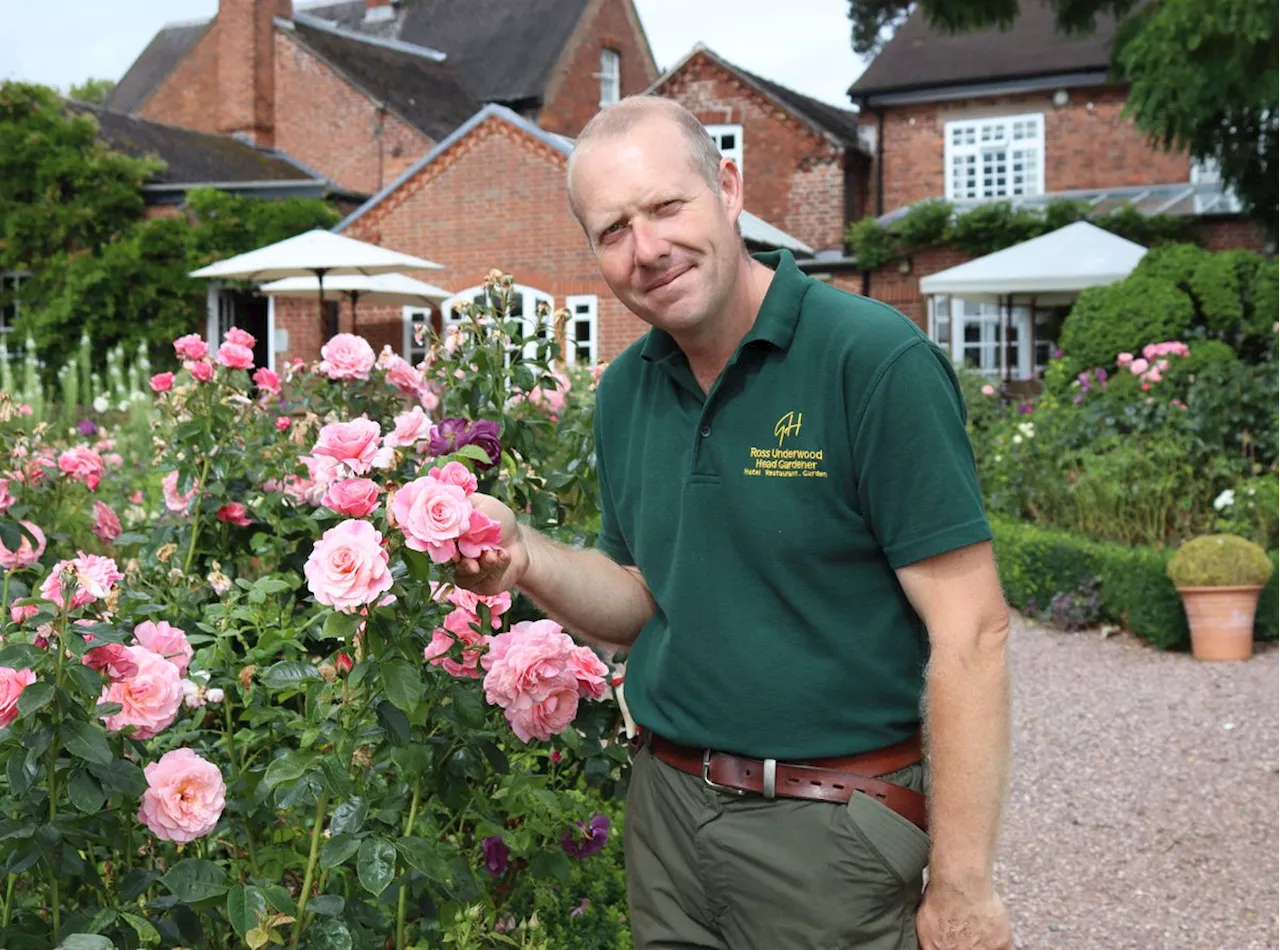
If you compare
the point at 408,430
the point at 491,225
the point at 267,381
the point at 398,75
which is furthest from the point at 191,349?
the point at 398,75

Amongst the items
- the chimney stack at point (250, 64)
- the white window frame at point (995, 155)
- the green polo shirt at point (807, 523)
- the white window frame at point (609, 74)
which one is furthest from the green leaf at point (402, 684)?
the white window frame at point (609, 74)

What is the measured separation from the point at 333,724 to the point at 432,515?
0.56 meters

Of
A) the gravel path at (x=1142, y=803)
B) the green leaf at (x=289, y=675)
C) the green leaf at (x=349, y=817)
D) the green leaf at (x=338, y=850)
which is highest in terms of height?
the green leaf at (x=289, y=675)

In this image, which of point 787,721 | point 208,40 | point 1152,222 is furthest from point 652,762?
point 208,40

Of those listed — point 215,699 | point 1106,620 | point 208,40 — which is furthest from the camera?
point 208,40

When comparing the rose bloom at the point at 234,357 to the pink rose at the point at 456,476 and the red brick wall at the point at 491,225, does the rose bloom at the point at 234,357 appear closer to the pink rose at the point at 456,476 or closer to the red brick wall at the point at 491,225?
the pink rose at the point at 456,476

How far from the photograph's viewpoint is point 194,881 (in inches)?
83.0

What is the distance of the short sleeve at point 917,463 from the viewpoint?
5.78 feet

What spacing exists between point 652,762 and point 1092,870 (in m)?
3.28

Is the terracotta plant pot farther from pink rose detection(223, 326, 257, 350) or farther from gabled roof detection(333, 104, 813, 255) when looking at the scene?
gabled roof detection(333, 104, 813, 255)

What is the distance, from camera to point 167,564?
299cm

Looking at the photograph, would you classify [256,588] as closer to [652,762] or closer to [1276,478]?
[652,762]

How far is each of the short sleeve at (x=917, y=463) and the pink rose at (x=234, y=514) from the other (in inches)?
84.9

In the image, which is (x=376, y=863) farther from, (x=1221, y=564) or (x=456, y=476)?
(x=1221, y=564)
